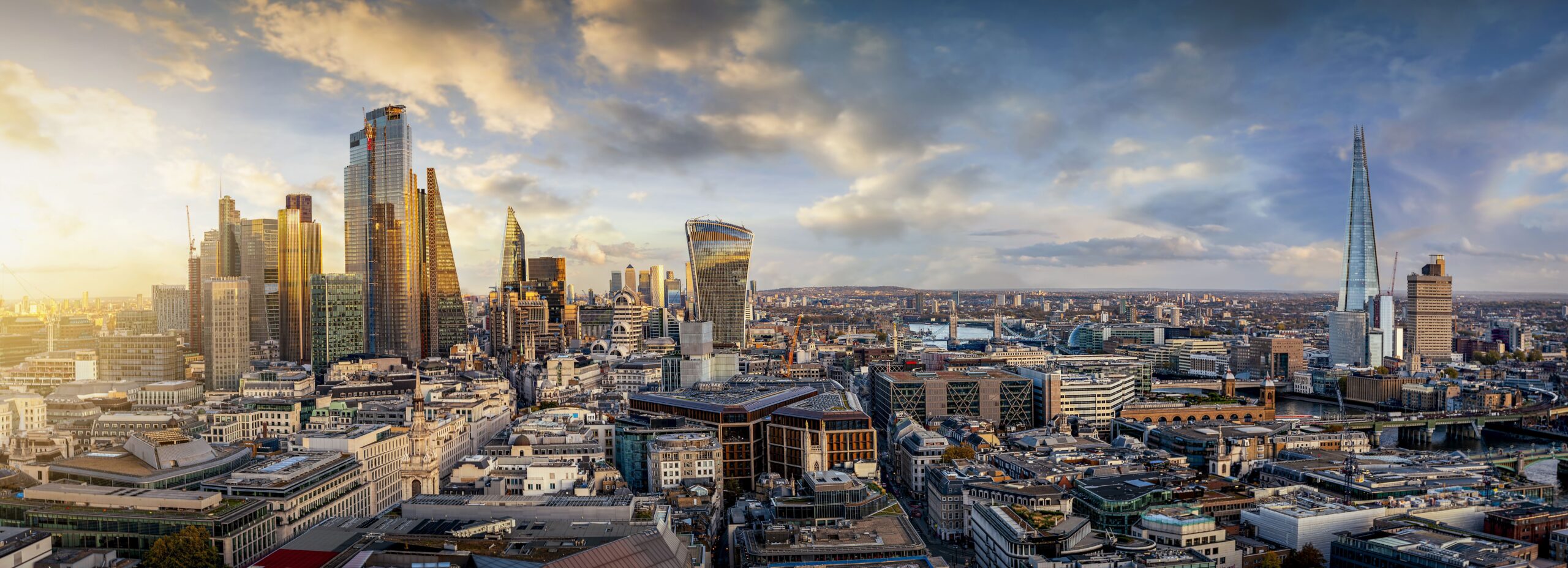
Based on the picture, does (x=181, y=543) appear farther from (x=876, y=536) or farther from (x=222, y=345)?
(x=222, y=345)

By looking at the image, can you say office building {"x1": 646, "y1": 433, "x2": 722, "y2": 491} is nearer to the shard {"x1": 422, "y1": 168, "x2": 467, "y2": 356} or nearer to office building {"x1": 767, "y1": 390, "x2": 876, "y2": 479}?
office building {"x1": 767, "y1": 390, "x2": 876, "y2": 479}

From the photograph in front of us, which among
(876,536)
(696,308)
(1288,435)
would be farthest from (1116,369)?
(876,536)

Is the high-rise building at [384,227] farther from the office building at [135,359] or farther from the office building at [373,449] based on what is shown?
the office building at [373,449]

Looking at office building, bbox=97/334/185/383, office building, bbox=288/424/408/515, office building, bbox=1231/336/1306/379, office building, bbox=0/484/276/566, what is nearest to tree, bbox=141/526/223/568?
office building, bbox=0/484/276/566

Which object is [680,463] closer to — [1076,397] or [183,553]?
[183,553]

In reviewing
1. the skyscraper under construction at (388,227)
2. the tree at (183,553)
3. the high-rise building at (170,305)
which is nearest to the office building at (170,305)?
the high-rise building at (170,305)

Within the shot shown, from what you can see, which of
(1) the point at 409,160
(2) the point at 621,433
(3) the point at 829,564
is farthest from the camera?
(1) the point at 409,160
